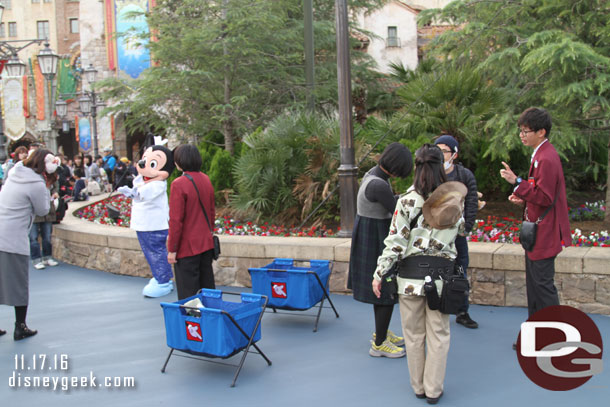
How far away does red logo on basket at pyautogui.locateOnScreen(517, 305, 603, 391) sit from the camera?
3.86 meters

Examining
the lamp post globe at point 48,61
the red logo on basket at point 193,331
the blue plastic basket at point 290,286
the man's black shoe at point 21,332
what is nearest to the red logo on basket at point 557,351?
the blue plastic basket at point 290,286

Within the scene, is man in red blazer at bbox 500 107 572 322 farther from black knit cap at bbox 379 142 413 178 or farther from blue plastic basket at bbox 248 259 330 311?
blue plastic basket at bbox 248 259 330 311

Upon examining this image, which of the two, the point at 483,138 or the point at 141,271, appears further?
the point at 483,138

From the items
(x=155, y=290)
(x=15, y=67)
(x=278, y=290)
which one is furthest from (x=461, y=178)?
(x=15, y=67)

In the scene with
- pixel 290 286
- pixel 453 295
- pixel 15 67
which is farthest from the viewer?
pixel 15 67

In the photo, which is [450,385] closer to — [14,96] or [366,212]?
[366,212]

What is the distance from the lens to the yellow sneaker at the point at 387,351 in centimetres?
444

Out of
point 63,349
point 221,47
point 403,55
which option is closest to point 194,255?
point 63,349

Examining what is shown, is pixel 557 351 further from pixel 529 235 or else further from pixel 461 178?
pixel 461 178

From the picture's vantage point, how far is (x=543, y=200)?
3990 millimetres

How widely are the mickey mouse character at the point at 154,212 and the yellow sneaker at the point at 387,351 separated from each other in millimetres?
3096

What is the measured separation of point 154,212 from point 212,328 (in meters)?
3.03

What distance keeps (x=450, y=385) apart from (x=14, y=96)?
713 inches

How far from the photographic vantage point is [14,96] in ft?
59.1
